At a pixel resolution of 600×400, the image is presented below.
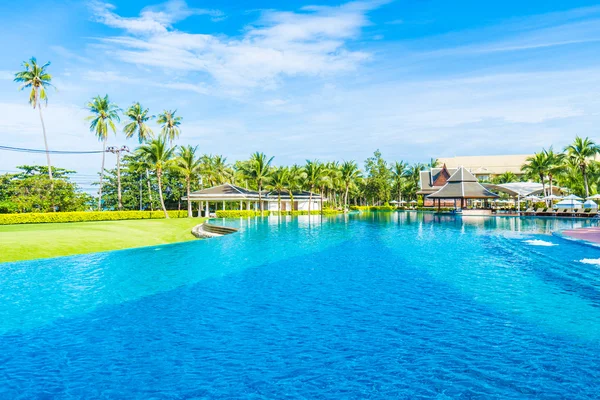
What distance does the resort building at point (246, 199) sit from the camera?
56.1m

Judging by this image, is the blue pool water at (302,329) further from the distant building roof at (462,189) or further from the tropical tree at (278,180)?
the distant building roof at (462,189)

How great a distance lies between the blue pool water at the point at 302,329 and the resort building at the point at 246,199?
37.8 metres

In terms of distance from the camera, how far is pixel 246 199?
57.8 meters

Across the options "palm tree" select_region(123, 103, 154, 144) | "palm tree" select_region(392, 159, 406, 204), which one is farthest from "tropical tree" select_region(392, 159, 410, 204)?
"palm tree" select_region(123, 103, 154, 144)

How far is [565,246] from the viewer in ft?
74.1

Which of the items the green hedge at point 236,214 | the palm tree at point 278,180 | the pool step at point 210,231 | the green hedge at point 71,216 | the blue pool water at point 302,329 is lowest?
the blue pool water at point 302,329

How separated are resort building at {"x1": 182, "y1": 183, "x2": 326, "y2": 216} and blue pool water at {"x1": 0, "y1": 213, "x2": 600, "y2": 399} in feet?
124

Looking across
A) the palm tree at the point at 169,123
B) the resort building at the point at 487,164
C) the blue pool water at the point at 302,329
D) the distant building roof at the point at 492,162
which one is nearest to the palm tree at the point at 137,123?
the palm tree at the point at 169,123

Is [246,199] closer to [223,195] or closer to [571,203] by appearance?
[223,195]

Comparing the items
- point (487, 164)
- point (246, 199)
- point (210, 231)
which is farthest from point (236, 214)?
point (487, 164)

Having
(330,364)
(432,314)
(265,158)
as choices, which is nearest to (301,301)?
(432,314)

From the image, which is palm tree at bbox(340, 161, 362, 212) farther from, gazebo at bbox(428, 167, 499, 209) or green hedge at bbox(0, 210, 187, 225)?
green hedge at bbox(0, 210, 187, 225)

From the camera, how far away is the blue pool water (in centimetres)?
670

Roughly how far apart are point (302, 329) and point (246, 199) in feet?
161
